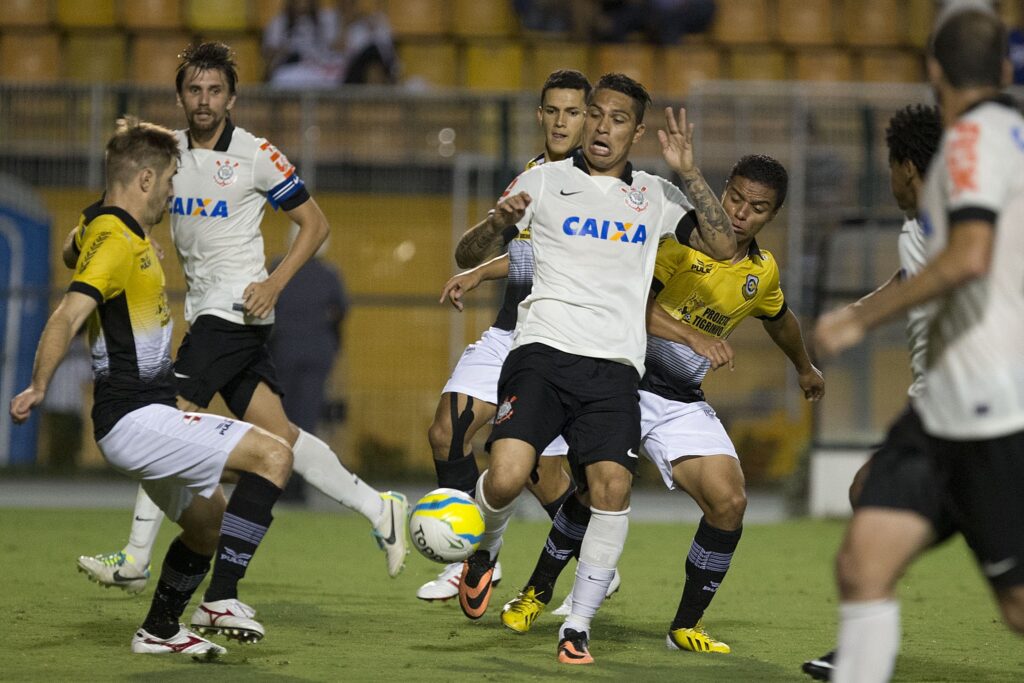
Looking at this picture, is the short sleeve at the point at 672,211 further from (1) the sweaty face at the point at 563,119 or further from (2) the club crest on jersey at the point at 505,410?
(1) the sweaty face at the point at 563,119

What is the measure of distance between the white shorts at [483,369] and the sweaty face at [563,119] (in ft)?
3.00

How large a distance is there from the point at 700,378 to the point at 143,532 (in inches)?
110

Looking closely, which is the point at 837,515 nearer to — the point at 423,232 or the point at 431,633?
the point at 423,232

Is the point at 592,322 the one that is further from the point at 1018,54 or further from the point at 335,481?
the point at 1018,54

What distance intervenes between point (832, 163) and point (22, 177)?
7176 mm

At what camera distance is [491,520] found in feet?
19.3

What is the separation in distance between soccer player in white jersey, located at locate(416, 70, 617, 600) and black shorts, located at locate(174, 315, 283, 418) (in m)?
0.89

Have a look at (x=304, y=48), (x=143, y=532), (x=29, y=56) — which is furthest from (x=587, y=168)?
(x=29, y=56)

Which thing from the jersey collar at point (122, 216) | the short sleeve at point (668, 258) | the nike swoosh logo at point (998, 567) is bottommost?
the nike swoosh logo at point (998, 567)

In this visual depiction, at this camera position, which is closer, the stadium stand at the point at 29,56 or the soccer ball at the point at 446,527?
the soccer ball at the point at 446,527

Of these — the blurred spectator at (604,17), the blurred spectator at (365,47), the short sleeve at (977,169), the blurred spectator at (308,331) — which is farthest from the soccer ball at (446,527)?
the blurred spectator at (604,17)

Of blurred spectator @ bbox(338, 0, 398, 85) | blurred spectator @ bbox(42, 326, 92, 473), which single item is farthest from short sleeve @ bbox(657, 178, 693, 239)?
blurred spectator @ bbox(338, 0, 398, 85)

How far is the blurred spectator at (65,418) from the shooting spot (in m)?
12.6

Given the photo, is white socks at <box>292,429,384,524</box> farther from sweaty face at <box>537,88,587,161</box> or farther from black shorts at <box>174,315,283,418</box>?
sweaty face at <box>537,88,587,161</box>
